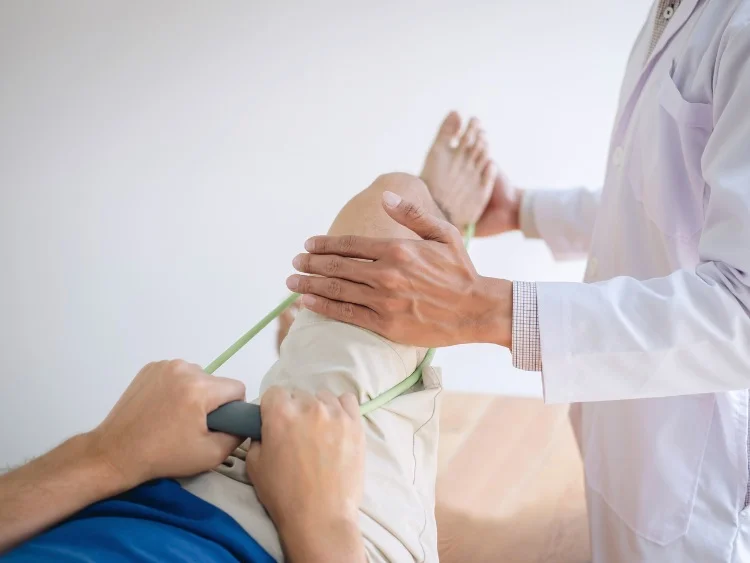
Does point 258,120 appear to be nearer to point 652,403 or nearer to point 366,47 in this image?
point 366,47

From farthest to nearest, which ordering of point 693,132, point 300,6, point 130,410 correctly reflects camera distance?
point 300,6
point 693,132
point 130,410

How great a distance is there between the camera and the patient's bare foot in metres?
1.51

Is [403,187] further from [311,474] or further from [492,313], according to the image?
[311,474]

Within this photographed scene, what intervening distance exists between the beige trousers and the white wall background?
1.49m

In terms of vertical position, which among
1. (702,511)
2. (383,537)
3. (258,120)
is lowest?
(702,511)

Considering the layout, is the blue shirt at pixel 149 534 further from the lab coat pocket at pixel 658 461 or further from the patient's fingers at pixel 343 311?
the lab coat pocket at pixel 658 461

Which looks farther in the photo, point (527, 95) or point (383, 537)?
point (527, 95)

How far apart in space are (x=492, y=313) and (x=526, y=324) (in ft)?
0.16

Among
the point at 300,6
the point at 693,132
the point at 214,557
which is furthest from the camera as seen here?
the point at 300,6

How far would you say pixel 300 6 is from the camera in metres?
2.59

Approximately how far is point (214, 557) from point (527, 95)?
7.60 feet

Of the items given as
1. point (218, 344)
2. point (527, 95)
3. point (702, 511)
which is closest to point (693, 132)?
point (702, 511)

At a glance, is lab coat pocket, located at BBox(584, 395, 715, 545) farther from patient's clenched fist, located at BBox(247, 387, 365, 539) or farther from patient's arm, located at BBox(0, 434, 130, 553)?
patient's arm, located at BBox(0, 434, 130, 553)

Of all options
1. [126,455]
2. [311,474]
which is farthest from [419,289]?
[126,455]
